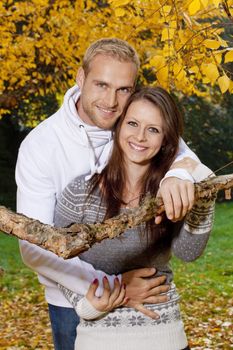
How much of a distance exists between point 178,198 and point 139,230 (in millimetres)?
353

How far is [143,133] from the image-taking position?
88.4 inches

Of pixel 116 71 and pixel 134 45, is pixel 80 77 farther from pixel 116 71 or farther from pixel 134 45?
pixel 134 45

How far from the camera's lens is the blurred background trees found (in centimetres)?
339

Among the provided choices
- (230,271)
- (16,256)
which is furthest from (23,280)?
(230,271)

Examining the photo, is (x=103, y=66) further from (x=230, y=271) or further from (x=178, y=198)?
(x=230, y=271)

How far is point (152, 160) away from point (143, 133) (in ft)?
0.48

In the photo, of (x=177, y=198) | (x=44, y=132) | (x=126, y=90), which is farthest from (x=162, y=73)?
(x=177, y=198)

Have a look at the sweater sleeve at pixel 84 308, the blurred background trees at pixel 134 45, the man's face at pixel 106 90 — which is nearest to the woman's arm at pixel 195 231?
the sweater sleeve at pixel 84 308

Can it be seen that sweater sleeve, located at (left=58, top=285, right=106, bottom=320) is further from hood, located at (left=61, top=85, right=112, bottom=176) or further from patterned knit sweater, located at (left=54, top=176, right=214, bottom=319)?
hood, located at (left=61, top=85, right=112, bottom=176)

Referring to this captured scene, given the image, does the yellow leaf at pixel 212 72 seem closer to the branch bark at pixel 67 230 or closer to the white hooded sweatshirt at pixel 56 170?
the white hooded sweatshirt at pixel 56 170

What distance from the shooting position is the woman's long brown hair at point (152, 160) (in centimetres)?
223

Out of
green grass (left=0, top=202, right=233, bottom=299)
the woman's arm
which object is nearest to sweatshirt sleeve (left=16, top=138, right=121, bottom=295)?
the woman's arm

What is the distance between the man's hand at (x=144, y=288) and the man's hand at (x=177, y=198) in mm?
364

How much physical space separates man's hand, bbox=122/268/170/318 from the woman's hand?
0.03 metres
